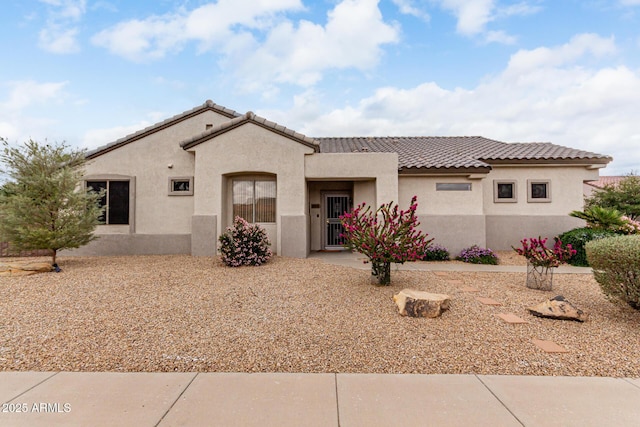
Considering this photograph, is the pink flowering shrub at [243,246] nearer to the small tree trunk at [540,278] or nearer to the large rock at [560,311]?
the large rock at [560,311]

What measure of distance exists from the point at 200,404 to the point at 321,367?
1368 mm

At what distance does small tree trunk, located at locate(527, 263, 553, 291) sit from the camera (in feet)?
22.8

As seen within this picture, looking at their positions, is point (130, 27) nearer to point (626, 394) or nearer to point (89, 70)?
point (89, 70)

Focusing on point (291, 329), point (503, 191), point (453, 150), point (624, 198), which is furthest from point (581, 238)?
point (624, 198)

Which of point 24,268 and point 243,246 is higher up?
point 243,246

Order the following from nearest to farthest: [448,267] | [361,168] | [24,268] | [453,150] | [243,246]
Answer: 1. [24,268]
2. [243,246]
3. [448,267]
4. [361,168]
5. [453,150]

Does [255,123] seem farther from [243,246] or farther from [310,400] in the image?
[310,400]

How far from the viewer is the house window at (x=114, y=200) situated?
12203 millimetres

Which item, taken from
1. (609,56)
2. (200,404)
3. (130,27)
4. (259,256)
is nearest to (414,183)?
(259,256)

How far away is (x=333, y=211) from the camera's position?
13.8 m

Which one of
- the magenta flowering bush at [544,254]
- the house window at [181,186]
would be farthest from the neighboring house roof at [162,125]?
the magenta flowering bush at [544,254]

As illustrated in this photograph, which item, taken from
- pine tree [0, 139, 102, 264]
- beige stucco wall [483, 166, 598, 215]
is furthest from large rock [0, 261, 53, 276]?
beige stucco wall [483, 166, 598, 215]

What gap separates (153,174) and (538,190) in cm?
1658

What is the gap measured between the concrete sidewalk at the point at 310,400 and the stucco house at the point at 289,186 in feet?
25.9
